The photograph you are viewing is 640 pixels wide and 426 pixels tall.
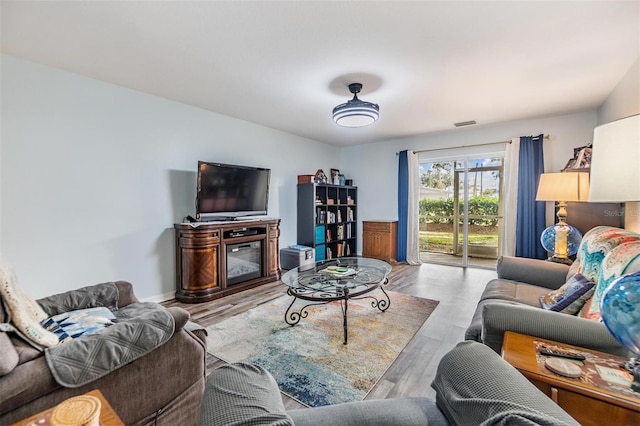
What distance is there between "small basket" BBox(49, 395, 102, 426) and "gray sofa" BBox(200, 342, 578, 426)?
28 cm

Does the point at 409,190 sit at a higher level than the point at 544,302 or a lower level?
higher

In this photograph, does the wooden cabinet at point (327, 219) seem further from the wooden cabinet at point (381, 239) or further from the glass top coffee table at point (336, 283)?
the glass top coffee table at point (336, 283)

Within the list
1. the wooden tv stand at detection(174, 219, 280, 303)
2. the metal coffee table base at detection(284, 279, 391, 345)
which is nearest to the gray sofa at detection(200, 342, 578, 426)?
the metal coffee table base at detection(284, 279, 391, 345)

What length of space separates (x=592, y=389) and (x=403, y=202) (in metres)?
4.71

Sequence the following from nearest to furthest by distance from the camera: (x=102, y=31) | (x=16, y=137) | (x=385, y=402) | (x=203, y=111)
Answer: (x=385, y=402) < (x=102, y=31) < (x=16, y=137) < (x=203, y=111)

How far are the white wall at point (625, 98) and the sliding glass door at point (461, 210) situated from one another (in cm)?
159

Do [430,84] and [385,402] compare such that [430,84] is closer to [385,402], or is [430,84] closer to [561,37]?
[561,37]

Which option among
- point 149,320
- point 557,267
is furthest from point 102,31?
point 557,267

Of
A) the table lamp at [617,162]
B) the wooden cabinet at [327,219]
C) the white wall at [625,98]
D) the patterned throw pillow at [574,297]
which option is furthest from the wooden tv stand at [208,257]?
the white wall at [625,98]

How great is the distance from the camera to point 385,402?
3.12 ft

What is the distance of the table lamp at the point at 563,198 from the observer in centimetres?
294

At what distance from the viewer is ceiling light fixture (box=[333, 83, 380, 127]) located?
113 inches

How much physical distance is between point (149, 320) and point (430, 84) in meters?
3.16

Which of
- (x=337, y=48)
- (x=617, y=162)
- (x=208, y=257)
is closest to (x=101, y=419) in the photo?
(x=617, y=162)
